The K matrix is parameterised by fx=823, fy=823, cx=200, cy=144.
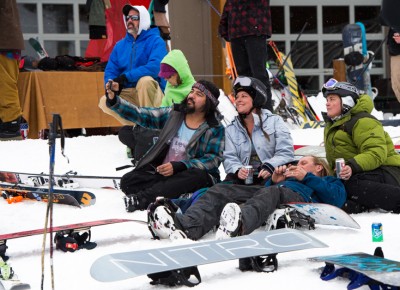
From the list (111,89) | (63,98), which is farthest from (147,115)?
(63,98)

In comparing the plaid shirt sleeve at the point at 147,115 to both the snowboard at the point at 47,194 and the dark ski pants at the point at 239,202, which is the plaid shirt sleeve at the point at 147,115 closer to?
the snowboard at the point at 47,194

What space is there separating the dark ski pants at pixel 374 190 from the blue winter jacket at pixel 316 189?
0.65 feet

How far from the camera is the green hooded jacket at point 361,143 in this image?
532 centimetres

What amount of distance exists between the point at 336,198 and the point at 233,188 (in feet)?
2.10

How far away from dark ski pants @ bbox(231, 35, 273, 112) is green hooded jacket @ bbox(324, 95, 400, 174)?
2.19 metres

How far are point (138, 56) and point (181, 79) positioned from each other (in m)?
0.99

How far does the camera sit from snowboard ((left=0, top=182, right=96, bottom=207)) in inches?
235

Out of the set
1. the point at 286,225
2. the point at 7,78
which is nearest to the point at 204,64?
the point at 7,78

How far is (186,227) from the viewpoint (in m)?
4.52

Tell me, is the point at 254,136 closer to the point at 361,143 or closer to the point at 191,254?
the point at 361,143

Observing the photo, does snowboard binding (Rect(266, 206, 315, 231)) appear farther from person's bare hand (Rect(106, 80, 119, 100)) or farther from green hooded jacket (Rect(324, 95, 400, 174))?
person's bare hand (Rect(106, 80, 119, 100))

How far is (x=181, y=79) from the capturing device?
7406mm

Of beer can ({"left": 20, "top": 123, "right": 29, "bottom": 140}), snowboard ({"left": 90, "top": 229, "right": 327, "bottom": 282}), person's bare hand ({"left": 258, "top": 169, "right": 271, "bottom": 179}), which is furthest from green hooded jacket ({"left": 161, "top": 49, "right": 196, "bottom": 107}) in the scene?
snowboard ({"left": 90, "top": 229, "right": 327, "bottom": 282})

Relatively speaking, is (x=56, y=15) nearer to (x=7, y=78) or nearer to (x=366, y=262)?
(x=7, y=78)
